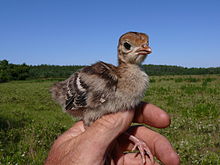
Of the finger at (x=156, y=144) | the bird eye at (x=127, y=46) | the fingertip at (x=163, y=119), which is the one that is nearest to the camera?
the finger at (x=156, y=144)

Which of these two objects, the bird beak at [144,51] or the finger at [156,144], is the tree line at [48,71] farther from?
the bird beak at [144,51]

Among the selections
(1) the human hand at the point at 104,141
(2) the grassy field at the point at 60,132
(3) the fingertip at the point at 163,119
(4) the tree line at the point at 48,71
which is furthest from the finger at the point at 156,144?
(4) the tree line at the point at 48,71

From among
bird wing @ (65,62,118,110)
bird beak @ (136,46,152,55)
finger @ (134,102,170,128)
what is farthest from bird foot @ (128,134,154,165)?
bird beak @ (136,46,152,55)

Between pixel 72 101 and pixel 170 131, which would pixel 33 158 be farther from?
pixel 170 131

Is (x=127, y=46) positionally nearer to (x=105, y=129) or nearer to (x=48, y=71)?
(x=105, y=129)

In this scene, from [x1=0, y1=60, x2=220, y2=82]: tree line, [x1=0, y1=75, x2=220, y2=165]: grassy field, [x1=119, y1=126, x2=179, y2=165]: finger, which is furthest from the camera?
[x1=0, y1=60, x2=220, y2=82]: tree line

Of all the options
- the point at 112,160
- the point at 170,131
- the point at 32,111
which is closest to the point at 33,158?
the point at 112,160

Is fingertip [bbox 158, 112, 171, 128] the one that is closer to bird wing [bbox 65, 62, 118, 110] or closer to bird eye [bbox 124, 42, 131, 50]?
bird wing [bbox 65, 62, 118, 110]

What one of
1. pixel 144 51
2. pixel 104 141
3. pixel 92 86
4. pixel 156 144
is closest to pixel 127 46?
pixel 144 51
